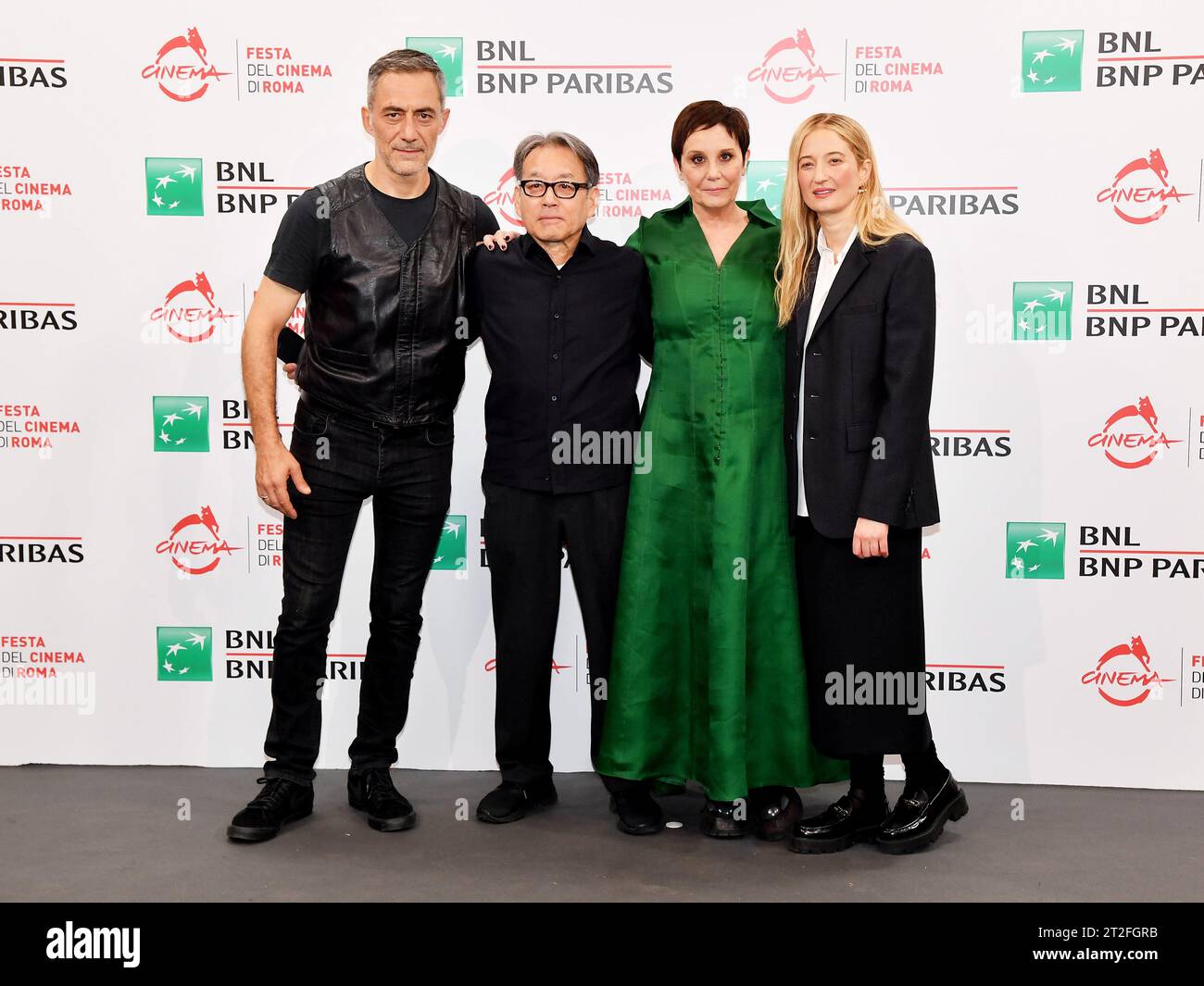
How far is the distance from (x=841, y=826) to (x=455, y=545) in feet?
5.00

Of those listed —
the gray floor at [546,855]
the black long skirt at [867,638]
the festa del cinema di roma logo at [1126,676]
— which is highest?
the black long skirt at [867,638]

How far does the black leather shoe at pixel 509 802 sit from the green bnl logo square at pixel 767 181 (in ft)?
6.34

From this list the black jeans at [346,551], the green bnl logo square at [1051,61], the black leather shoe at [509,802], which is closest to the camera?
the black jeans at [346,551]

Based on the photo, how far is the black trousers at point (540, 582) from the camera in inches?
120

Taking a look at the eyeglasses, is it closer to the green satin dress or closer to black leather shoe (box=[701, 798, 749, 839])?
the green satin dress

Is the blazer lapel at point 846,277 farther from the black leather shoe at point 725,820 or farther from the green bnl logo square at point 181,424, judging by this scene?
the green bnl logo square at point 181,424

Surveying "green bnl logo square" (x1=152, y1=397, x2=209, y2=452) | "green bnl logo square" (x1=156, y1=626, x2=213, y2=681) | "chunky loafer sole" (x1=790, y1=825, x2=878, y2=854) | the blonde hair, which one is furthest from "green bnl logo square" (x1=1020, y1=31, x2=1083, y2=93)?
"green bnl logo square" (x1=156, y1=626, x2=213, y2=681)

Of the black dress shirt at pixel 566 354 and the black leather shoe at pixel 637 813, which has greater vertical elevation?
the black dress shirt at pixel 566 354

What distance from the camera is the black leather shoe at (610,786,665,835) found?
3074mm

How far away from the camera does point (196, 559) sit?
12.1ft

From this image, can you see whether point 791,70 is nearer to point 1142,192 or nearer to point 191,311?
point 1142,192

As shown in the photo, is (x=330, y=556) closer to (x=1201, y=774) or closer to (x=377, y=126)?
(x=377, y=126)

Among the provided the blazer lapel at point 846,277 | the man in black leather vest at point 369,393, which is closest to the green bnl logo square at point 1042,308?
the blazer lapel at point 846,277

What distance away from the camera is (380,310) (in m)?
A: 2.96
